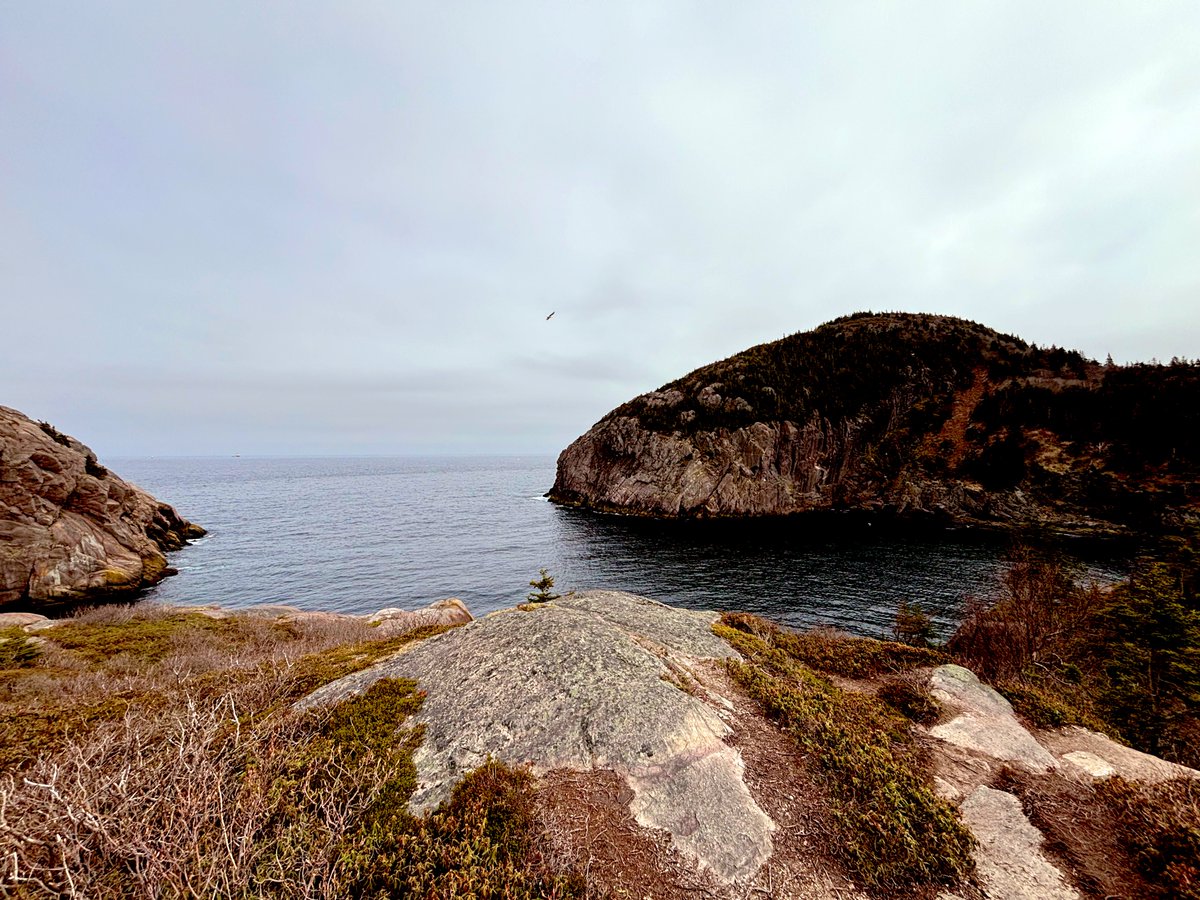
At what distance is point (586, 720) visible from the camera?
7680 mm

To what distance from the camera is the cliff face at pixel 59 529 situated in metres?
33.8

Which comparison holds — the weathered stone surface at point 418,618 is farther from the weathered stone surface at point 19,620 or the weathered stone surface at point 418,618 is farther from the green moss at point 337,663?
the weathered stone surface at point 19,620

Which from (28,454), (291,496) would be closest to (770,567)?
(28,454)

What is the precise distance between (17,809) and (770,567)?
49.3 m

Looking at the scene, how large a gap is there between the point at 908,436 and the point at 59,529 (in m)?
112

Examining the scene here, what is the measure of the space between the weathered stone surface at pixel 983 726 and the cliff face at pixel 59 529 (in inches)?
A: 2203

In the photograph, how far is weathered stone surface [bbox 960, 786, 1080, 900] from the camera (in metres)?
5.68

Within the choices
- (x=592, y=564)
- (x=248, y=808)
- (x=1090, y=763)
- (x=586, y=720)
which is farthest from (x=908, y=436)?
(x=248, y=808)

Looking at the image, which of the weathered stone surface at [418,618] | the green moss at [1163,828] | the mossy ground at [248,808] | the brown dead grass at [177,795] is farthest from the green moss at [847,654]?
the weathered stone surface at [418,618]

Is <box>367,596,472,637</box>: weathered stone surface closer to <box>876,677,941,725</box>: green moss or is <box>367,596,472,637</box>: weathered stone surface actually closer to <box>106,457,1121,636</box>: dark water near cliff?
<box>106,457,1121,636</box>: dark water near cliff

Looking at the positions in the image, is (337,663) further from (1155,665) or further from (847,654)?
(1155,665)

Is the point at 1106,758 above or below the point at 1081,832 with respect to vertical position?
below

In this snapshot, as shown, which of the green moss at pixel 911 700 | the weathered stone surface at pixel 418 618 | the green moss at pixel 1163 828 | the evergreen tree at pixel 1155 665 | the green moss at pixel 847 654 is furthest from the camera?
the weathered stone surface at pixel 418 618

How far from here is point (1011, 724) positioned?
9.53m
